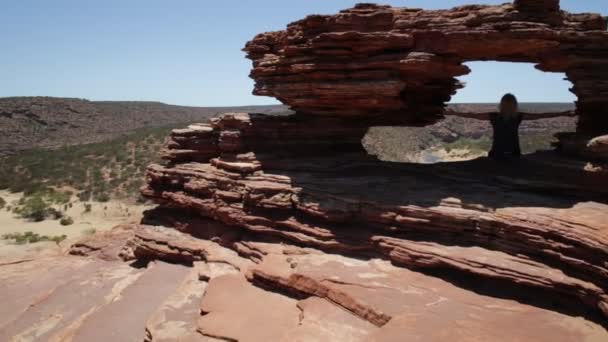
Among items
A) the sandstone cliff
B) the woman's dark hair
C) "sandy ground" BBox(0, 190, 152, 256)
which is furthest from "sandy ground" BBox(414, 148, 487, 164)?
the sandstone cliff

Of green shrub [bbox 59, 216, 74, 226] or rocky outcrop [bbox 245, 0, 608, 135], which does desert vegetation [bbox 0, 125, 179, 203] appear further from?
rocky outcrop [bbox 245, 0, 608, 135]

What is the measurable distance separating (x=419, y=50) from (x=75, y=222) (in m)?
25.8

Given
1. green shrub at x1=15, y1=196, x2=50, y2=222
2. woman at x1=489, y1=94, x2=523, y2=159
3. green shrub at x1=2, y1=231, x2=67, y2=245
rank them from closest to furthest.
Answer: woman at x1=489, y1=94, x2=523, y2=159, green shrub at x1=2, y1=231, x2=67, y2=245, green shrub at x1=15, y1=196, x2=50, y2=222

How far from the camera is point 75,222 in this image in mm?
29641

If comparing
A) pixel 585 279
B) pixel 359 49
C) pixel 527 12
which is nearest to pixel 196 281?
pixel 359 49

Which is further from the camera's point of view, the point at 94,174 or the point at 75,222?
the point at 94,174

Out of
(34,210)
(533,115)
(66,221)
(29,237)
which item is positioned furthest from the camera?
(34,210)

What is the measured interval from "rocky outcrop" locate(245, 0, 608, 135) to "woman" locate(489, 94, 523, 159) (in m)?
1.26

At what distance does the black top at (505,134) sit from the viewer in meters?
13.1

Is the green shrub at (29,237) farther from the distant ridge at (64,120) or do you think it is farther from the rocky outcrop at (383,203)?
the distant ridge at (64,120)

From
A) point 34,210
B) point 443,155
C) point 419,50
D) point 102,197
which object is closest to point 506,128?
point 419,50

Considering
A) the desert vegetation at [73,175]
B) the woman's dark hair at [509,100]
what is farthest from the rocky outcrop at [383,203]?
the desert vegetation at [73,175]

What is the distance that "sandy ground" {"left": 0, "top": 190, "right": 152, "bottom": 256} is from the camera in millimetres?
24031

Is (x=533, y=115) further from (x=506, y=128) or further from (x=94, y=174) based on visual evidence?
(x=94, y=174)
